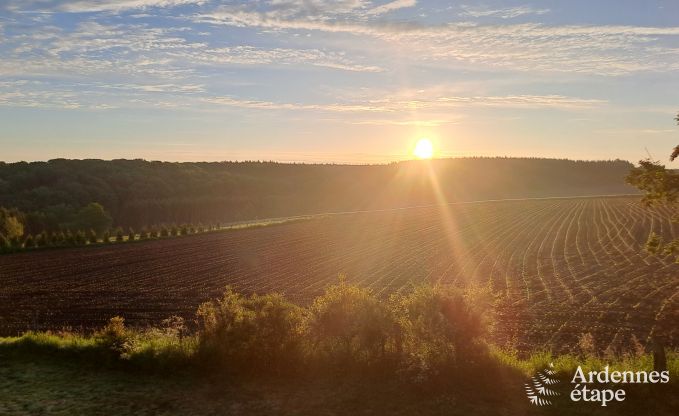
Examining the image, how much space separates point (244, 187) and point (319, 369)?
14112 cm

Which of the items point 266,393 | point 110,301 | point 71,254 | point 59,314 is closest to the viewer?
point 266,393

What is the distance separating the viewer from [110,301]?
29469 millimetres

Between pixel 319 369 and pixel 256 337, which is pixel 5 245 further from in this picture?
pixel 319 369

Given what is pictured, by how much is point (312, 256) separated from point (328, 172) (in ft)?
453

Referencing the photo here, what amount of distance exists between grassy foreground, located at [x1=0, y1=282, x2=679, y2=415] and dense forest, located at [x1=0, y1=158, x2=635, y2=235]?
6272 cm

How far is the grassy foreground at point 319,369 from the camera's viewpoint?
10820 mm

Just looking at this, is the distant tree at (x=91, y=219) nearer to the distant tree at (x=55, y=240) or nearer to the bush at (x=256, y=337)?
the distant tree at (x=55, y=240)

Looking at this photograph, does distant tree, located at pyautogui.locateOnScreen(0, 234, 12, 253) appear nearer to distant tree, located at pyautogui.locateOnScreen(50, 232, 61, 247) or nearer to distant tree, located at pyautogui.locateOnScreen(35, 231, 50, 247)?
distant tree, located at pyautogui.locateOnScreen(35, 231, 50, 247)

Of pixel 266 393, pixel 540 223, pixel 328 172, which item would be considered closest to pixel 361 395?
pixel 266 393

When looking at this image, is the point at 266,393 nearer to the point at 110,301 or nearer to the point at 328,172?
the point at 110,301

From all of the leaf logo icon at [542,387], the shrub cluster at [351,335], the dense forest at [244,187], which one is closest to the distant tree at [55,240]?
the dense forest at [244,187]

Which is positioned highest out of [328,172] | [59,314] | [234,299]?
[328,172]

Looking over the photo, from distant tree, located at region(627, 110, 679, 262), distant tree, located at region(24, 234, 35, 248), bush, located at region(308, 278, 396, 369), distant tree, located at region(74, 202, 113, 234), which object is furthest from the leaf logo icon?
distant tree, located at region(74, 202, 113, 234)

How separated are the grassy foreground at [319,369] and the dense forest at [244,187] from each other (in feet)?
206
